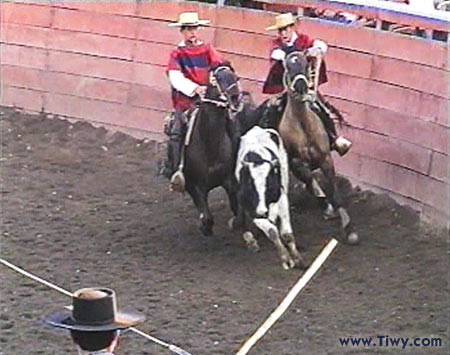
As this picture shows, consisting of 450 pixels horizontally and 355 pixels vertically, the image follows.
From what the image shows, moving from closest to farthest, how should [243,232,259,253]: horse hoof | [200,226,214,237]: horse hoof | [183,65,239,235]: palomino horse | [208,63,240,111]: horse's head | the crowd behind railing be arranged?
1. [208,63,240,111]: horse's head
2. [183,65,239,235]: palomino horse
3. [243,232,259,253]: horse hoof
4. [200,226,214,237]: horse hoof
5. the crowd behind railing

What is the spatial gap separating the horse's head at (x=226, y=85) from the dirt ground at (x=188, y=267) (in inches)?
43.4

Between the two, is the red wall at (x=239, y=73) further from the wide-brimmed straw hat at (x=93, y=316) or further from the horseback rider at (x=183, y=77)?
the wide-brimmed straw hat at (x=93, y=316)

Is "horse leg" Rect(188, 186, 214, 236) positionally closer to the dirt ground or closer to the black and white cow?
the dirt ground

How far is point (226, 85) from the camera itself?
884cm

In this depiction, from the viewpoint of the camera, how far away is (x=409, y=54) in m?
9.90

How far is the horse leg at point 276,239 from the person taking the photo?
29.1 feet

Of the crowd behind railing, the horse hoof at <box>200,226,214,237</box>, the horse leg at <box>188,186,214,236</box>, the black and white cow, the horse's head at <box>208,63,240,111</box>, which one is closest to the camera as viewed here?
the horse's head at <box>208,63,240,111</box>

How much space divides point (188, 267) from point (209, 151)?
854mm

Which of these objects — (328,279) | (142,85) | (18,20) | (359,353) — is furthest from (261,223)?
(18,20)

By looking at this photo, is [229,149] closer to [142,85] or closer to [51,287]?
[51,287]

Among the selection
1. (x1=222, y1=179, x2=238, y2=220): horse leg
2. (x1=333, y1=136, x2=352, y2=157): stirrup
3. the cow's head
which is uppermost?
(x1=333, y1=136, x2=352, y2=157): stirrup

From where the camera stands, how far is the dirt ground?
7641 mm

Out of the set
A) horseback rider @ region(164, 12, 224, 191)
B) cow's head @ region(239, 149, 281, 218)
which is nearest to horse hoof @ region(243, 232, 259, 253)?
cow's head @ region(239, 149, 281, 218)

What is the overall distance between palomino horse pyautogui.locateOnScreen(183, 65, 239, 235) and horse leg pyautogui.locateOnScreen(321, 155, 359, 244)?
0.66 m
